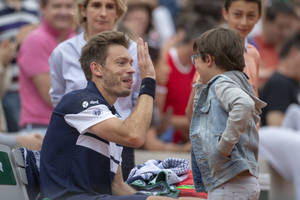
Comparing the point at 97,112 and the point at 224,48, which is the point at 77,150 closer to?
the point at 97,112

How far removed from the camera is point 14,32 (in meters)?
7.72

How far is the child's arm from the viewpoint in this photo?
3.62 metres

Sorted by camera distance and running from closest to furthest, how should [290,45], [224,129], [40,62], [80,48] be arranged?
[224,129], [80,48], [40,62], [290,45]

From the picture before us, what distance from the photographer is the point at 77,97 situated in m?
3.99

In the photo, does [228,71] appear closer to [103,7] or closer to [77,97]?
[77,97]

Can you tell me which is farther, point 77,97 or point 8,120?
point 8,120

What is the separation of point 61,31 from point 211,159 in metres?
3.13

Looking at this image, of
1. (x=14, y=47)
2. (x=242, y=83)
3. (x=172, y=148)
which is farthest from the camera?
(x=172, y=148)

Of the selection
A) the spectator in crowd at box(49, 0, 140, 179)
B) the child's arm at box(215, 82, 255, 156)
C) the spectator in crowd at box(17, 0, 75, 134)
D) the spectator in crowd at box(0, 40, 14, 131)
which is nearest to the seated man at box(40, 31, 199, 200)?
the child's arm at box(215, 82, 255, 156)

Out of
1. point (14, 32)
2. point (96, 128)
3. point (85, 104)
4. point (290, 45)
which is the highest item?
point (85, 104)

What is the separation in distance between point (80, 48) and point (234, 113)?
5.85 feet

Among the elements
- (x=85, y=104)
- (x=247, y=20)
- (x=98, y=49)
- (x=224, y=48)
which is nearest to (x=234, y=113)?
(x=224, y=48)

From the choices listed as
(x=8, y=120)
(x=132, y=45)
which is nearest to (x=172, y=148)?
(x=8, y=120)

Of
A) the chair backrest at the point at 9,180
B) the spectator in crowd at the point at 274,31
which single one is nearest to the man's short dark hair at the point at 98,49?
the chair backrest at the point at 9,180
